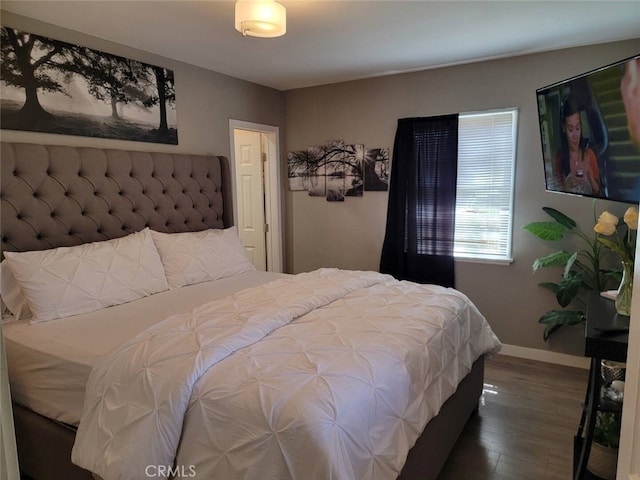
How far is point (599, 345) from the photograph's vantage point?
1476mm

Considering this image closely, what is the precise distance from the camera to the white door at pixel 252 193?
438cm

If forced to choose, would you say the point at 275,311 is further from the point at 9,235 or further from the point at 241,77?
the point at 241,77

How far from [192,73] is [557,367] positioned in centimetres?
374

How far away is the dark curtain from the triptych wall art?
174 mm

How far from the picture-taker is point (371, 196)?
3953mm

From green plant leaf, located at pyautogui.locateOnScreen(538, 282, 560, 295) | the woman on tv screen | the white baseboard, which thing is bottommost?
the white baseboard

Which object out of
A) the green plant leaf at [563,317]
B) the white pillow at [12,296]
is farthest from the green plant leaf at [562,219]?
the white pillow at [12,296]

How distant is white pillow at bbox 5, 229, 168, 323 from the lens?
2.07 meters

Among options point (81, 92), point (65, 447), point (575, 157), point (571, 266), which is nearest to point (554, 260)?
point (571, 266)

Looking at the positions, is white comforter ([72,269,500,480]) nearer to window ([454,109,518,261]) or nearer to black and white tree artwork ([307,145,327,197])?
window ([454,109,518,261])

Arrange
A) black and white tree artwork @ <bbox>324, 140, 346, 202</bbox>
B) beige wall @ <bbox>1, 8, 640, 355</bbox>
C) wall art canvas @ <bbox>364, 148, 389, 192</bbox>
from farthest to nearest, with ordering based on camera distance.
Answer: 1. black and white tree artwork @ <bbox>324, 140, 346, 202</bbox>
2. wall art canvas @ <bbox>364, 148, 389, 192</bbox>
3. beige wall @ <bbox>1, 8, 640, 355</bbox>

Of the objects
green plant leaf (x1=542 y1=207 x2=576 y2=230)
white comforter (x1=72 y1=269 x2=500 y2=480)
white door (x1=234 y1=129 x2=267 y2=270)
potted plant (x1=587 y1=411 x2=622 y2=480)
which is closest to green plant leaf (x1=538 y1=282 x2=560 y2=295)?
green plant leaf (x1=542 y1=207 x2=576 y2=230)

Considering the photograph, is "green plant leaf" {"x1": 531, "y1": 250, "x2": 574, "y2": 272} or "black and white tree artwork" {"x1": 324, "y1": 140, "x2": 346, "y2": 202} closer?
"green plant leaf" {"x1": 531, "y1": 250, "x2": 574, "y2": 272}

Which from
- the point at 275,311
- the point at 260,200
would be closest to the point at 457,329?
the point at 275,311
